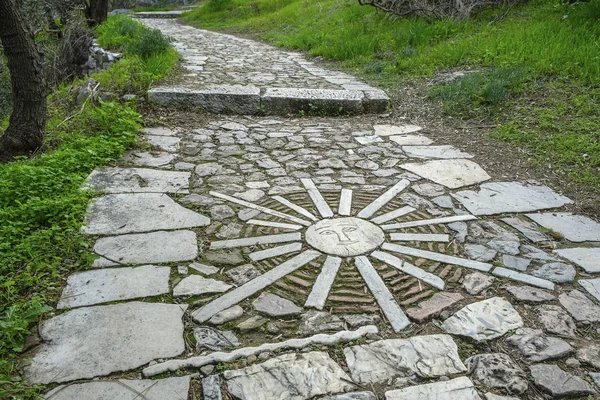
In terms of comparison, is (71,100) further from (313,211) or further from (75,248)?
(313,211)

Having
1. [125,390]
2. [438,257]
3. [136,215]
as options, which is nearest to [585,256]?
[438,257]

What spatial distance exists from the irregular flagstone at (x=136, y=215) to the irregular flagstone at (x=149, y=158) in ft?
1.95

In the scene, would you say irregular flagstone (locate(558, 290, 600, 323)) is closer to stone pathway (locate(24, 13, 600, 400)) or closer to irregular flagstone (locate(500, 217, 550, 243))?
stone pathway (locate(24, 13, 600, 400))

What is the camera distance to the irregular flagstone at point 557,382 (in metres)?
1.55

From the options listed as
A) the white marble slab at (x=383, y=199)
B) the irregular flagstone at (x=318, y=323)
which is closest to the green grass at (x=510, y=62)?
the white marble slab at (x=383, y=199)

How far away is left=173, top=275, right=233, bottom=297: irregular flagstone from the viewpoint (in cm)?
201

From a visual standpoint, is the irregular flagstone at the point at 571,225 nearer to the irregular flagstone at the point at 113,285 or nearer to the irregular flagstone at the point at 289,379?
the irregular flagstone at the point at 289,379

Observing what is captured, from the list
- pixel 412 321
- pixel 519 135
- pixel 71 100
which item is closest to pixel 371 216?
pixel 412 321

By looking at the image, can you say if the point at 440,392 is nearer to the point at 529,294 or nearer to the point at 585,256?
the point at 529,294

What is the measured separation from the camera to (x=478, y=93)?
476 cm

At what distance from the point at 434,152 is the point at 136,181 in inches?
98.5

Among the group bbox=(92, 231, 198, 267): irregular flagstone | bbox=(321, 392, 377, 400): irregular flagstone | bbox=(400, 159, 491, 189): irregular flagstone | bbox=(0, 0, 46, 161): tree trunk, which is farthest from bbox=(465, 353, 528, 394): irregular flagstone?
bbox=(0, 0, 46, 161): tree trunk

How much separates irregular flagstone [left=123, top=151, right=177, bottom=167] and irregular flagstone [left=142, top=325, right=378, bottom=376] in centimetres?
210

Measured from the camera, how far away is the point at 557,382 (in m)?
1.58
